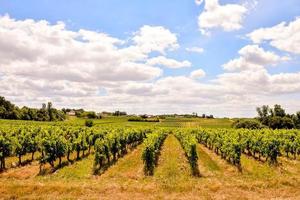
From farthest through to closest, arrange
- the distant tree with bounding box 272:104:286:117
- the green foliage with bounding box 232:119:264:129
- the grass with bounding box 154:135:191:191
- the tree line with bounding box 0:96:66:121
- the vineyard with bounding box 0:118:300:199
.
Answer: the distant tree with bounding box 272:104:286:117 < the tree line with bounding box 0:96:66:121 < the green foliage with bounding box 232:119:264:129 < the grass with bounding box 154:135:191:191 < the vineyard with bounding box 0:118:300:199

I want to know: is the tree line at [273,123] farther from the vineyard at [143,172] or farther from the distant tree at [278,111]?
the vineyard at [143,172]

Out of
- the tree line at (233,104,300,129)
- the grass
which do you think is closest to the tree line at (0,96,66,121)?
the tree line at (233,104,300,129)

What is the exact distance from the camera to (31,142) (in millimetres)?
39344

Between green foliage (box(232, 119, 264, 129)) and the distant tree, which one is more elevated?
the distant tree

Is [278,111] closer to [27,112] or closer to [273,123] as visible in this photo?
[273,123]

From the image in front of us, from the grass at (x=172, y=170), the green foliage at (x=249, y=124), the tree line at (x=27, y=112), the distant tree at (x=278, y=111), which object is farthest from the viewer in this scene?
the distant tree at (x=278, y=111)

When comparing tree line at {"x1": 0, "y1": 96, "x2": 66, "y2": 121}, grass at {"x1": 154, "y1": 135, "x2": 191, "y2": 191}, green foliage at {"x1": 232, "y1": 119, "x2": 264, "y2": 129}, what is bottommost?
grass at {"x1": 154, "y1": 135, "x2": 191, "y2": 191}

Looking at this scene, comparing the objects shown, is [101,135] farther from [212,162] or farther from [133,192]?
[133,192]

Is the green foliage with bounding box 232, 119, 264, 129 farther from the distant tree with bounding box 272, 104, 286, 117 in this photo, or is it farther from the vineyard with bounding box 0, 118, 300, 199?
the vineyard with bounding box 0, 118, 300, 199

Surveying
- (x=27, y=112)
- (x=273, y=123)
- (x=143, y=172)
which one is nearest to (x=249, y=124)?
(x=273, y=123)

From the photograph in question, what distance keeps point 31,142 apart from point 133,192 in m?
23.7

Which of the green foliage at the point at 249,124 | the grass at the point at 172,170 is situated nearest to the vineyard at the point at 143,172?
the grass at the point at 172,170

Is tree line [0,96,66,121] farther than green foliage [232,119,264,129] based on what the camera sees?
Yes

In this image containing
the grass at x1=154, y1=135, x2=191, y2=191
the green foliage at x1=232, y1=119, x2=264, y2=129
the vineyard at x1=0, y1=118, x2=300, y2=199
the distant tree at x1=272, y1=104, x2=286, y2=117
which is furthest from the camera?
the distant tree at x1=272, y1=104, x2=286, y2=117
